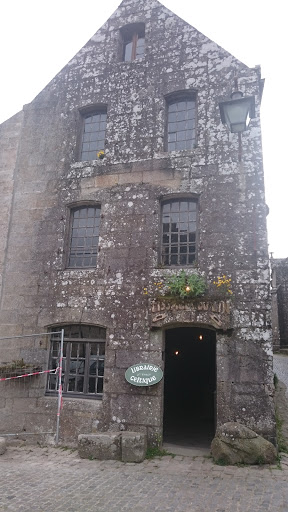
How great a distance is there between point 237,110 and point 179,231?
3.02 meters

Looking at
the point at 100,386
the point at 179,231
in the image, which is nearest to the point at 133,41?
the point at 179,231

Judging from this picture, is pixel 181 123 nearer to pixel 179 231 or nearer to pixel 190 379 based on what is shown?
pixel 179 231

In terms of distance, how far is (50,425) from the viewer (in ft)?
27.1

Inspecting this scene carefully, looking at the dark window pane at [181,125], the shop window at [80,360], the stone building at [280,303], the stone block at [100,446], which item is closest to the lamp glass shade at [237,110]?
the dark window pane at [181,125]

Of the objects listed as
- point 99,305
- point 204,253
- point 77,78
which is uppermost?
point 77,78

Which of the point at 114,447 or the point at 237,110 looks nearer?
the point at 237,110

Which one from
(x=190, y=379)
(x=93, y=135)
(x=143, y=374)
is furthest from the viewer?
(x=190, y=379)

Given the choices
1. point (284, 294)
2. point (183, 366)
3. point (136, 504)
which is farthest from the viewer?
point (284, 294)

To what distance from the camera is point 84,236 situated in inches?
369

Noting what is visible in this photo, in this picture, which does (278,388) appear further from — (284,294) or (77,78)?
(284,294)

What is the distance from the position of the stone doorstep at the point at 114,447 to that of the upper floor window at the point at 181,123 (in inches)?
251

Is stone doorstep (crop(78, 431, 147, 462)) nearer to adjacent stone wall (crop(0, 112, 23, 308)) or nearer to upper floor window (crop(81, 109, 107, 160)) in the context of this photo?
adjacent stone wall (crop(0, 112, 23, 308))

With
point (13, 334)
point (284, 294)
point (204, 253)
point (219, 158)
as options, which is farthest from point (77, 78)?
point (284, 294)

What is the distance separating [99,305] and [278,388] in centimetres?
853
